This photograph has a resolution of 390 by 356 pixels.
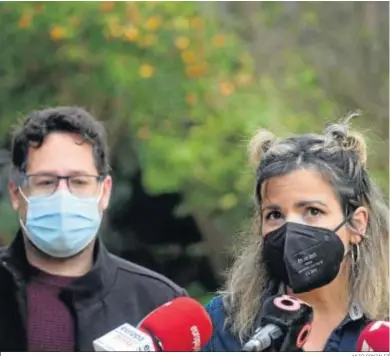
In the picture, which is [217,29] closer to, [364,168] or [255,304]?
[364,168]

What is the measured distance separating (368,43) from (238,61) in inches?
19.5

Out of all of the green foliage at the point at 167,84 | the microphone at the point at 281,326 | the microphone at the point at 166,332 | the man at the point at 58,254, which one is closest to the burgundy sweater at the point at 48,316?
the man at the point at 58,254

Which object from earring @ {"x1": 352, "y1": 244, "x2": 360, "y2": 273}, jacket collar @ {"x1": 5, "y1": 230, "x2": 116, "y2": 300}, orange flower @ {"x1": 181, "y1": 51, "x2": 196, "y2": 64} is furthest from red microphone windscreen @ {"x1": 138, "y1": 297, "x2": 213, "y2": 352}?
orange flower @ {"x1": 181, "y1": 51, "x2": 196, "y2": 64}

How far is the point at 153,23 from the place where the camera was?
10.3ft

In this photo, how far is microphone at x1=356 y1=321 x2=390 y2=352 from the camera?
2.83 meters

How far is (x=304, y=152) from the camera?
9.78 ft

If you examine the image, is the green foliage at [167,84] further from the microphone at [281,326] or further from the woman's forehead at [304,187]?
the microphone at [281,326]

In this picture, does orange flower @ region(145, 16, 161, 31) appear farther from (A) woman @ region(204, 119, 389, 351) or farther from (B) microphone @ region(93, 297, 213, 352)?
(B) microphone @ region(93, 297, 213, 352)

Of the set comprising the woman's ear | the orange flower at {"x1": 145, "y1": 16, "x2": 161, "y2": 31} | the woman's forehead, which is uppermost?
the orange flower at {"x1": 145, "y1": 16, "x2": 161, "y2": 31}

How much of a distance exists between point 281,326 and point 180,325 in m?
0.33

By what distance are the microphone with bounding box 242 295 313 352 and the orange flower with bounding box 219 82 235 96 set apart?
0.84 metres

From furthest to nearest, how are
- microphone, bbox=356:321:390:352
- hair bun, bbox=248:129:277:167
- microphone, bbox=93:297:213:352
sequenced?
hair bun, bbox=248:129:277:167, microphone, bbox=356:321:390:352, microphone, bbox=93:297:213:352

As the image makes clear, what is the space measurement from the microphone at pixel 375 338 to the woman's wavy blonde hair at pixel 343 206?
0.35 feet

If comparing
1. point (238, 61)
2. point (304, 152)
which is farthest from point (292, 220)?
point (238, 61)
